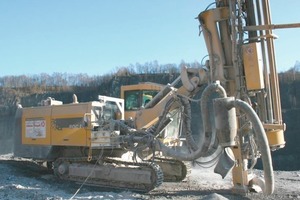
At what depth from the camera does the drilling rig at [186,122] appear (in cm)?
741

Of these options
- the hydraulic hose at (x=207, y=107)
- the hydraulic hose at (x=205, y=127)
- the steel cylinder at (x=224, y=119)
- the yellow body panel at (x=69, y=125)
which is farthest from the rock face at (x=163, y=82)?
the steel cylinder at (x=224, y=119)

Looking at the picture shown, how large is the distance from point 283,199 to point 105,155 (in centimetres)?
426

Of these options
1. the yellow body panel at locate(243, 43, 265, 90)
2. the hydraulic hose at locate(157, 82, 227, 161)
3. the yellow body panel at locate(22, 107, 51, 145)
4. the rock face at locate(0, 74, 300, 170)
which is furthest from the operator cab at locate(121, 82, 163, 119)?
the rock face at locate(0, 74, 300, 170)

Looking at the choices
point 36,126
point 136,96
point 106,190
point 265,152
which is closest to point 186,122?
point 106,190

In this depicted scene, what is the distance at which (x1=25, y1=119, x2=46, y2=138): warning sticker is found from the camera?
10680mm

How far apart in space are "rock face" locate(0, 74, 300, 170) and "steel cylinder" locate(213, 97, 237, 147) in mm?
24630

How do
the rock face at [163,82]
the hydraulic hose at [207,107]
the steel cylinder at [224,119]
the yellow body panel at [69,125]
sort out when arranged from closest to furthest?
the steel cylinder at [224,119]
the hydraulic hose at [207,107]
the yellow body panel at [69,125]
the rock face at [163,82]

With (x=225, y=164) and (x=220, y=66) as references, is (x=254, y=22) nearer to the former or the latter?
(x=220, y=66)

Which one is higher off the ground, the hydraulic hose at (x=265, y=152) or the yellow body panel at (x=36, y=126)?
the yellow body panel at (x=36, y=126)

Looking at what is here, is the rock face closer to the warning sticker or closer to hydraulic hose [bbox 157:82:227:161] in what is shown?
the warning sticker

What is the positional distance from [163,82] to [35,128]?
3641 cm

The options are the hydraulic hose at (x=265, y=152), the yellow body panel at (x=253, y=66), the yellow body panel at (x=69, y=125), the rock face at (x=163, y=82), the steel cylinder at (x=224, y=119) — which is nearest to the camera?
the hydraulic hose at (x=265, y=152)

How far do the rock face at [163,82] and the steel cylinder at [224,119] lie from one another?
2463cm

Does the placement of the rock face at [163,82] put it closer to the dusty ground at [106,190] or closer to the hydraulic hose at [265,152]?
the dusty ground at [106,190]
